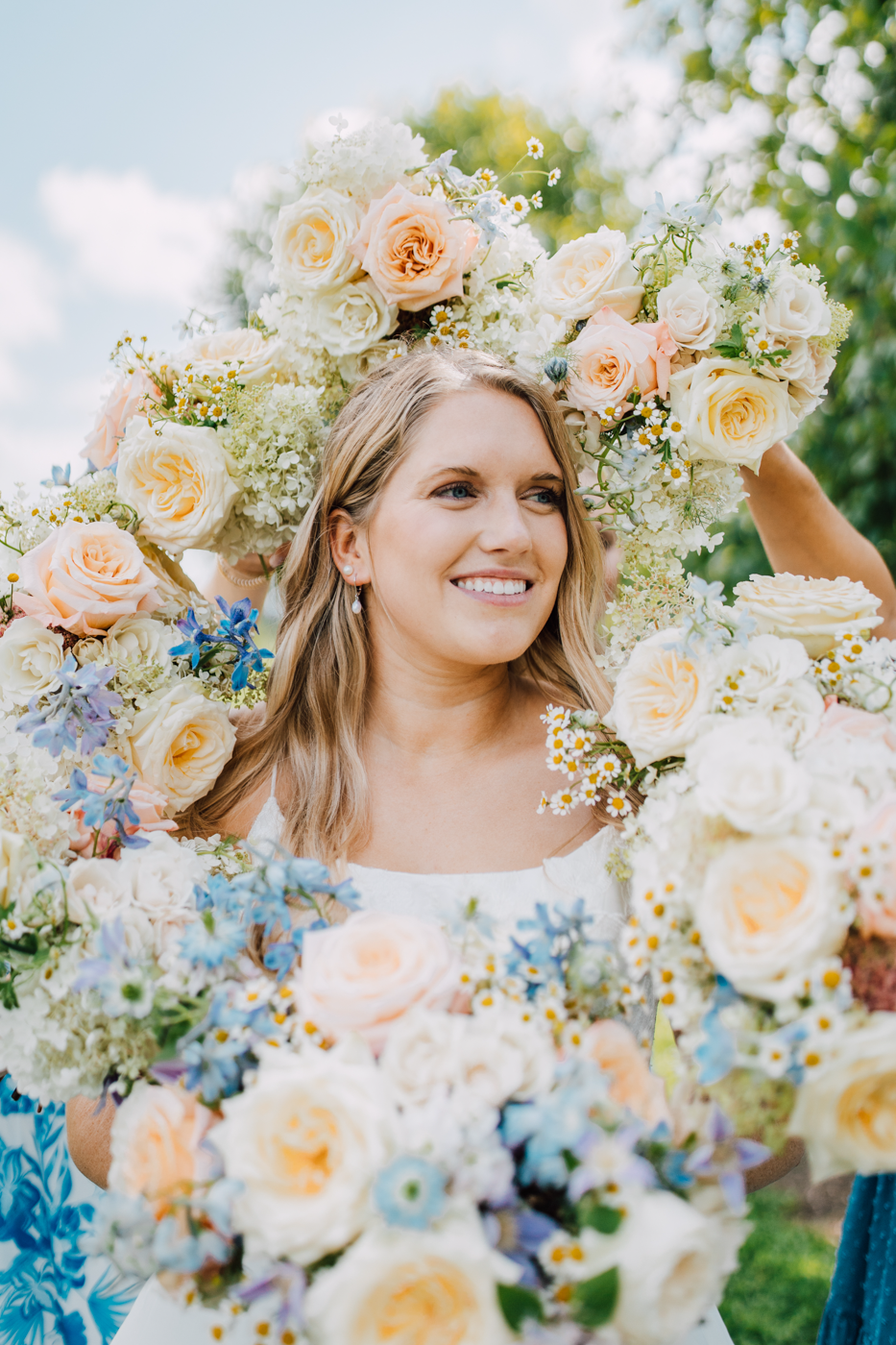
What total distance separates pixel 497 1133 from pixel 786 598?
1.21 metres

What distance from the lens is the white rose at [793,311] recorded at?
231 cm

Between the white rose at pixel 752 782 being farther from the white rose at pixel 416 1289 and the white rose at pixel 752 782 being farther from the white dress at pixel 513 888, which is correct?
the white dress at pixel 513 888

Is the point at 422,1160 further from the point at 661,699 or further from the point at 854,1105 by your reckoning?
the point at 661,699

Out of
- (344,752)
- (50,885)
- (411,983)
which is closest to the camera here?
(411,983)

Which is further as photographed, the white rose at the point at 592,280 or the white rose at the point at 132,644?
the white rose at the point at 592,280

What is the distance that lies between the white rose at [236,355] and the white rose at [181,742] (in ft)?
2.84

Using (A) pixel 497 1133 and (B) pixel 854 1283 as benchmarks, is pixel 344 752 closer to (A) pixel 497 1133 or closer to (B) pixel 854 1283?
(A) pixel 497 1133

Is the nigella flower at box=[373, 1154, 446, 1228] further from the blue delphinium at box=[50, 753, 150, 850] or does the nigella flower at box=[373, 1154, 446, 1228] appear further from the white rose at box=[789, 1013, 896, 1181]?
the blue delphinium at box=[50, 753, 150, 850]

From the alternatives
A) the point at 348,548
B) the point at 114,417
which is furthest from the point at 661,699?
the point at 114,417

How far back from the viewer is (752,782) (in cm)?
143

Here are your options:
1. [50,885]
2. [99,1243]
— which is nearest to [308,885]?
[50,885]

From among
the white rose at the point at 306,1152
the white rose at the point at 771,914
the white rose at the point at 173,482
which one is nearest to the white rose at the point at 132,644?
the white rose at the point at 173,482

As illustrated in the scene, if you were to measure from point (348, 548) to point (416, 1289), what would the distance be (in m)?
1.93

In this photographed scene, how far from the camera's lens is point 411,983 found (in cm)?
142
